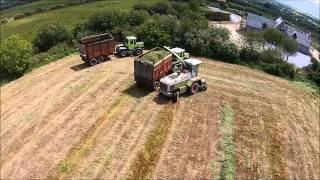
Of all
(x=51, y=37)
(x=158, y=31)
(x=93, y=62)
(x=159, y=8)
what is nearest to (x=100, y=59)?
(x=93, y=62)

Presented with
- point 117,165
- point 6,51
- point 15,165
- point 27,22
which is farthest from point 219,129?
point 27,22

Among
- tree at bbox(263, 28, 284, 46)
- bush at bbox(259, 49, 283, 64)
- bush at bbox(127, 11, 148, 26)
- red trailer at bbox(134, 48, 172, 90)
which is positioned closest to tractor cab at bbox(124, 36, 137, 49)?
red trailer at bbox(134, 48, 172, 90)

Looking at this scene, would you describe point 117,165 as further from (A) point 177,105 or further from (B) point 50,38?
(B) point 50,38

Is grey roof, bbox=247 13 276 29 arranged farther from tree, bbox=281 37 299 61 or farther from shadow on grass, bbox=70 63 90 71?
shadow on grass, bbox=70 63 90 71

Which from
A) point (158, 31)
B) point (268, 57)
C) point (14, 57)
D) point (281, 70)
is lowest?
point (281, 70)

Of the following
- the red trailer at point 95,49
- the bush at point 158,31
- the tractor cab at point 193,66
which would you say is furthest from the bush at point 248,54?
the red trailer at point 95,49

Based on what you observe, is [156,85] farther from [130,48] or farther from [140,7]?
[140,7]
